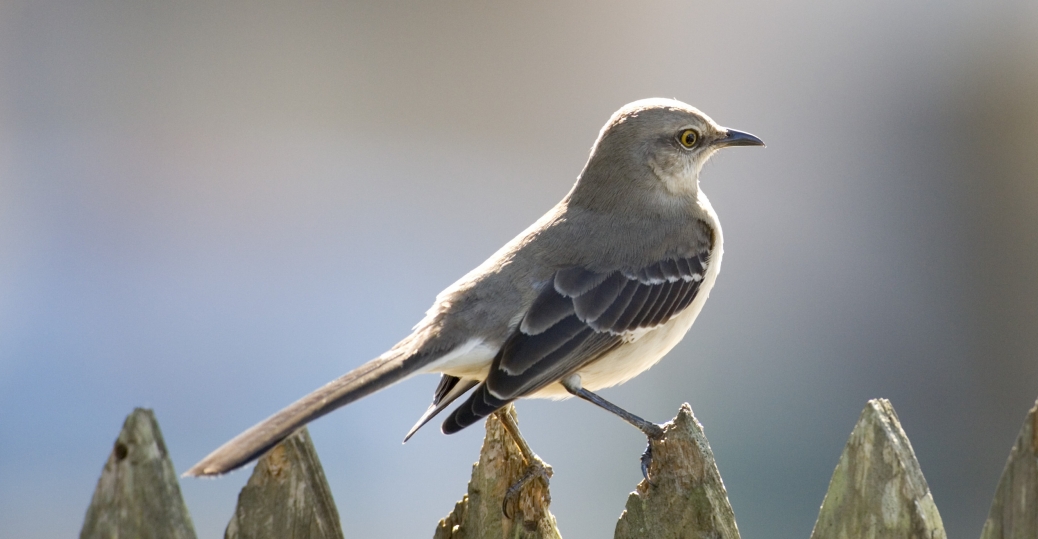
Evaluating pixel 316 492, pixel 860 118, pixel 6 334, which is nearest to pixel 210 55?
pixel 6 334

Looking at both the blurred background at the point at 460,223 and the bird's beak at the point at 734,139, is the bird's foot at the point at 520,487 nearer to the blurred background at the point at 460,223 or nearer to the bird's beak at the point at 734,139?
the bird's beak at the point at 734,139

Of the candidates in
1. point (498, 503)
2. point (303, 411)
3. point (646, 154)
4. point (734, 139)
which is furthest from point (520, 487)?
point (734, 139)

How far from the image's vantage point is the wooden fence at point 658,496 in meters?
2.29

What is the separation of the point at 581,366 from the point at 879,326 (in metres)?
4.42

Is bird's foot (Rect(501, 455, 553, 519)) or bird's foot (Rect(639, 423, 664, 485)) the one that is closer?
bird's foot (Rect(501, 455, 553, 519))

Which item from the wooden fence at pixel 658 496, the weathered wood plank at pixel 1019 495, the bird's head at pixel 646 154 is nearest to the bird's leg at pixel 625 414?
the wooden fence at pixel 658 496

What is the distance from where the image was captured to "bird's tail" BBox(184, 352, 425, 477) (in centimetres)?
232

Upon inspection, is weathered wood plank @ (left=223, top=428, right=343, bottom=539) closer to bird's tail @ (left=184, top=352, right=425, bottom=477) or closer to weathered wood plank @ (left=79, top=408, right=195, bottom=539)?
bird's tail @ (left=184, top=352, right=425, bottom=477)

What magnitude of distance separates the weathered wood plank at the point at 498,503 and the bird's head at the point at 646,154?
157 centimetres

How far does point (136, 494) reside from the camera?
2.30 metres

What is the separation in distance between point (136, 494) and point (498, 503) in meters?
1.02

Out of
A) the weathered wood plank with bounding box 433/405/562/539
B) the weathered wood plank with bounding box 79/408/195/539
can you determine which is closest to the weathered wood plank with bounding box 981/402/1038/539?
the weathered wood plank with bounding box 433/405/562/539

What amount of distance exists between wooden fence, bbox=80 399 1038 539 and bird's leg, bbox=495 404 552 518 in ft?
0.06

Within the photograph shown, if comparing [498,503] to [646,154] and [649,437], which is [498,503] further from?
[646,154]
